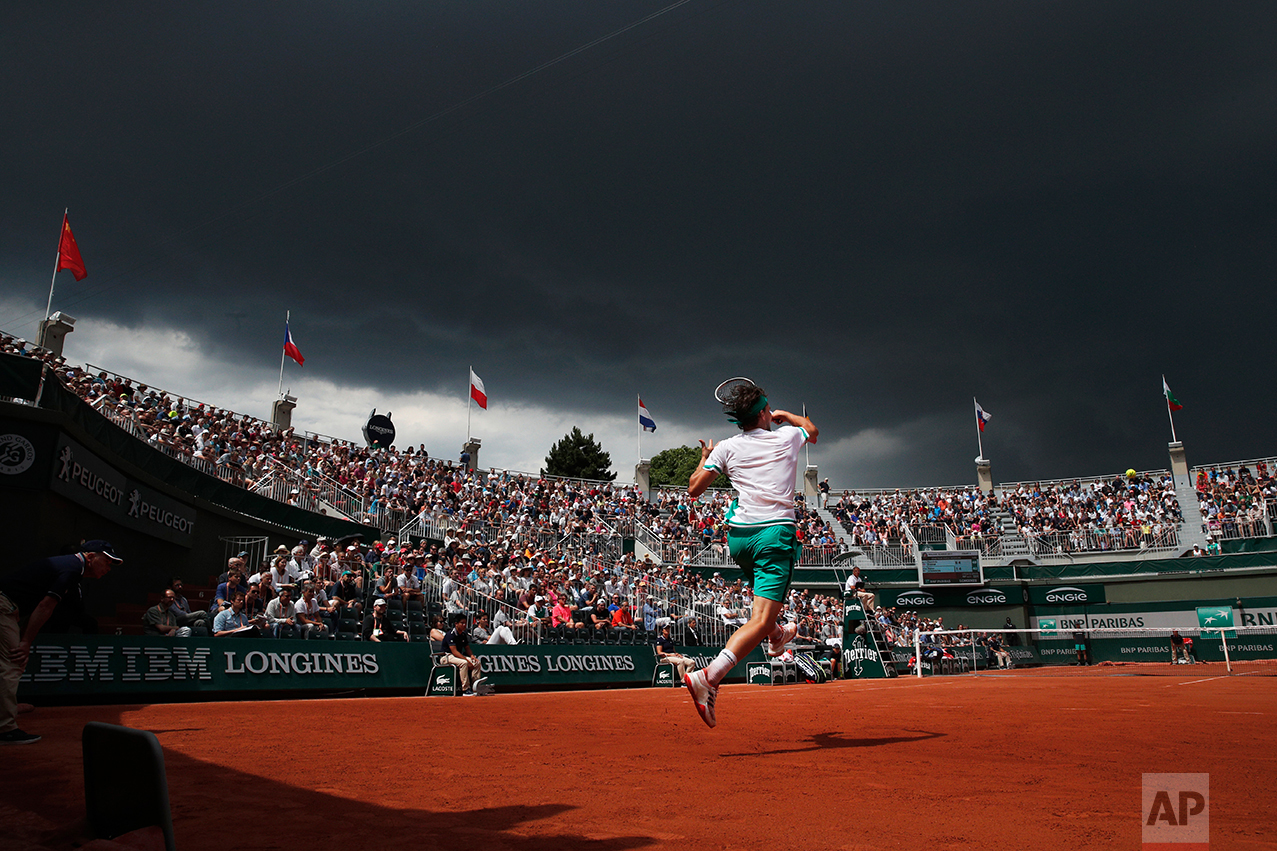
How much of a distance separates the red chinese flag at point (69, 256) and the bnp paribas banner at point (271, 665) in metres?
16.7

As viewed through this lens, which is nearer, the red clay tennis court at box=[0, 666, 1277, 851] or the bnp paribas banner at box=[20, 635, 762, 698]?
the red clay tennis court at box=[0, 666, 1277, 851]

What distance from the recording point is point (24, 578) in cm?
647

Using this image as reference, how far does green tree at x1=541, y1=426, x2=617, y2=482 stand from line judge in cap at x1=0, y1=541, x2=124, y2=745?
211ft

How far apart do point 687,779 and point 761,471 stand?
224 centimetres

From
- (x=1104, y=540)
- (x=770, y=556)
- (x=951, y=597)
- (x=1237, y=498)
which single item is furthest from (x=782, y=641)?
(x=1237, y=498)

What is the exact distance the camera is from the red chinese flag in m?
22.8

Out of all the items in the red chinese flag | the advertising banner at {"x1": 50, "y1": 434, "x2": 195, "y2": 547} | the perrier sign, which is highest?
the red chinese flag

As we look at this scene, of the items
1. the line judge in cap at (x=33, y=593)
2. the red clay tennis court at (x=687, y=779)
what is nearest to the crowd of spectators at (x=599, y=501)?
the line judge in cap at (x=33, y=593)

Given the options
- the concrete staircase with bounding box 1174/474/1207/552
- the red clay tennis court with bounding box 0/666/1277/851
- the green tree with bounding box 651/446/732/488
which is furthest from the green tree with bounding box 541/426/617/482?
the red clay tennis court with bounding box 0/666/1277/851

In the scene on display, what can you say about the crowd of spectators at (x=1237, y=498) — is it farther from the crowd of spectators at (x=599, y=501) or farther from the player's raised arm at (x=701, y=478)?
the player's raised arm at (x=701, y=478)

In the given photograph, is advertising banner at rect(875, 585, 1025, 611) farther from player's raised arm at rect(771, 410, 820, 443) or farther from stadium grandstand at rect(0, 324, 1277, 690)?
player's raised arm at rect(771, 410, 820, 443)

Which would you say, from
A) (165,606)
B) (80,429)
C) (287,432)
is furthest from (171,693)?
(287,432)

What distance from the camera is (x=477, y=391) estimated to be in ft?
127

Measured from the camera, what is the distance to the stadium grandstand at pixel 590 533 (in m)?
18.0
